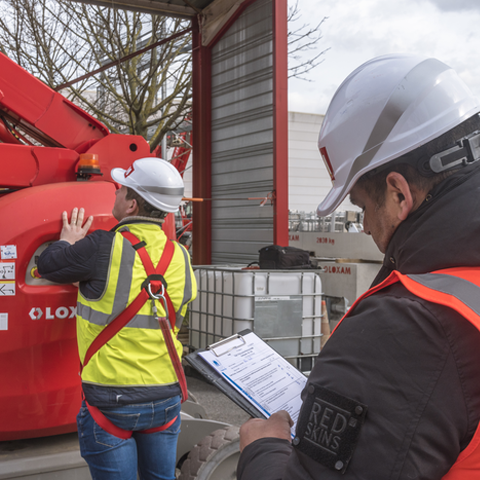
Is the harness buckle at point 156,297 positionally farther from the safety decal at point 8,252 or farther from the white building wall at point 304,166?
the white building wall at point 304,166

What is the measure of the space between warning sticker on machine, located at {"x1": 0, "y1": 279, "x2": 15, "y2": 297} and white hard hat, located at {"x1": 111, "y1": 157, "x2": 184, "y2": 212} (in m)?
0.81

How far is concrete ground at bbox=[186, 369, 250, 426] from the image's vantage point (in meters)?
5.09

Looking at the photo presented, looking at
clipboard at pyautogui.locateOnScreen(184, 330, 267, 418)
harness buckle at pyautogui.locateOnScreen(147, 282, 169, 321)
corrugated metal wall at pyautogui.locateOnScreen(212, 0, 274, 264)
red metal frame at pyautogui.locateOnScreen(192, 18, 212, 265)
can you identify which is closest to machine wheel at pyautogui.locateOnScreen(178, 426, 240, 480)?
harness buckle at pyautogui.locateOnScreen(147, 282, 169, 321)

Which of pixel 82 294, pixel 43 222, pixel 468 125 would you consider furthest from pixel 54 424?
pixel 468 125

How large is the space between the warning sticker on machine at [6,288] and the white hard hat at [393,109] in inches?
83.5

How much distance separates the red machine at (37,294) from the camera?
275cm

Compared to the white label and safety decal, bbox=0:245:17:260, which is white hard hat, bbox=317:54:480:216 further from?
the white label

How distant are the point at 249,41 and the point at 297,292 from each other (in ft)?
13.1

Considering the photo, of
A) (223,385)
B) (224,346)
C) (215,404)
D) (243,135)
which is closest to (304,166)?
(243,135)

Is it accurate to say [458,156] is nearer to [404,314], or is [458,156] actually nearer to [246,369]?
[404,314]

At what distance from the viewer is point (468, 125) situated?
1187mm

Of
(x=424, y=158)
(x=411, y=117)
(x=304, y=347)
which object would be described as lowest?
(x=304, y=347)

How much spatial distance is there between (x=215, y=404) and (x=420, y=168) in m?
4.78

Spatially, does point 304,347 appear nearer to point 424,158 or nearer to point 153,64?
point 424,158
